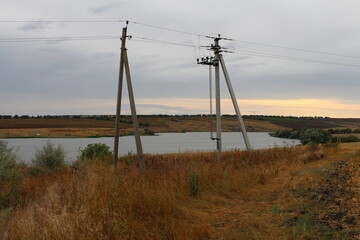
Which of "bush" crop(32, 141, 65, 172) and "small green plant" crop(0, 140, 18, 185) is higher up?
"small green plant" crop(0, 140, 18, 185)

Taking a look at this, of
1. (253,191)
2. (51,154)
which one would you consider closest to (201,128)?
(51,154)

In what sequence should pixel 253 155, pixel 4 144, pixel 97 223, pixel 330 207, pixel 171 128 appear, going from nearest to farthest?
pixel 97 223 → pixel 330 207 → pixel 4 144 → pixel 253 155 → pixel 171 128

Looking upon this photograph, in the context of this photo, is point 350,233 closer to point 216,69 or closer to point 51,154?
point 216,69

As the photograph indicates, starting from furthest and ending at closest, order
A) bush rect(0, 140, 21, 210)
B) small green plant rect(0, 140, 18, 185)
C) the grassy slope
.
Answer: small green plant rect(0, 140, 18, 185) → bush rect(0, 140, 21, 210) → the grassy slope

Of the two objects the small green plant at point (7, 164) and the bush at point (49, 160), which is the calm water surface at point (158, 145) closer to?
the bush at point (49, 160)

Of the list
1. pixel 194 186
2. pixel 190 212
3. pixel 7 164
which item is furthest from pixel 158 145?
pixel 190 212

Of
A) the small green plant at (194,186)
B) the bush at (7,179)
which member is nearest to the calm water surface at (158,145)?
the bush at (7,179)

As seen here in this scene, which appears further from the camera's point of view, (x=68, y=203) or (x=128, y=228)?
(x=68, y=203)

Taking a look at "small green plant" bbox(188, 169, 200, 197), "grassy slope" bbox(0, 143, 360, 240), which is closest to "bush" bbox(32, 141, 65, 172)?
"grassy slope" bbox(0, 143, 360, 240)

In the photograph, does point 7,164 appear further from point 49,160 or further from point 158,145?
point 158,145

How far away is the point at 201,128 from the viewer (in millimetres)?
106812

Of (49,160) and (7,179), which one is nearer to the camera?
(7,179)

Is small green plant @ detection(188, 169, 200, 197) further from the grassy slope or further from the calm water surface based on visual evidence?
the calm water surface

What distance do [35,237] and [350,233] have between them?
4.72 m
